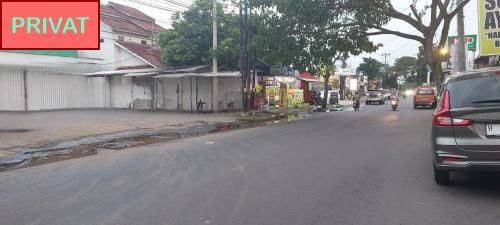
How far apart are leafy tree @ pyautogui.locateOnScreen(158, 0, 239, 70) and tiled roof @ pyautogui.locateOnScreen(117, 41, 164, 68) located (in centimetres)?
163

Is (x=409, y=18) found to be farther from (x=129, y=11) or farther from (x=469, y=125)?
(x=129, y=11)

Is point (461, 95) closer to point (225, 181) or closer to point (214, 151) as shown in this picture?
point (225, 181)

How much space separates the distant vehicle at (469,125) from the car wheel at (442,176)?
0.21 meters

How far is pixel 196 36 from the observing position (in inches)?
1246

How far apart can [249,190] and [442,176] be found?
282 centimetres

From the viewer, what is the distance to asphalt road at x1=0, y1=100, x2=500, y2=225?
5.44 metres

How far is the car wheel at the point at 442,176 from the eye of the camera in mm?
6727

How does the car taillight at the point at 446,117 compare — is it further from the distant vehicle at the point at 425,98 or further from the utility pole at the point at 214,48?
the distant vehicle at the point at 425,98

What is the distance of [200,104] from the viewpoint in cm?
2998

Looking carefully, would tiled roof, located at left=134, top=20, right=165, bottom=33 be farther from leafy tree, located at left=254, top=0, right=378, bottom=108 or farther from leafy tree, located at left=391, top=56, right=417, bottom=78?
leafy tree, located at left=391, top=56, right=417, bottom=78

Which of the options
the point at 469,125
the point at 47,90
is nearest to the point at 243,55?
the point at 47,90

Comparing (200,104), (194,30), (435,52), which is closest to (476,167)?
(435,52)

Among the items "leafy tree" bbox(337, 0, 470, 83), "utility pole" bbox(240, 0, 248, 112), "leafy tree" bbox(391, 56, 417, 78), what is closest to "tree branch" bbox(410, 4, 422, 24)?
"leafy tree" bbox(337, 0, 470, 83)

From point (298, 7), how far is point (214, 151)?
12.3m
